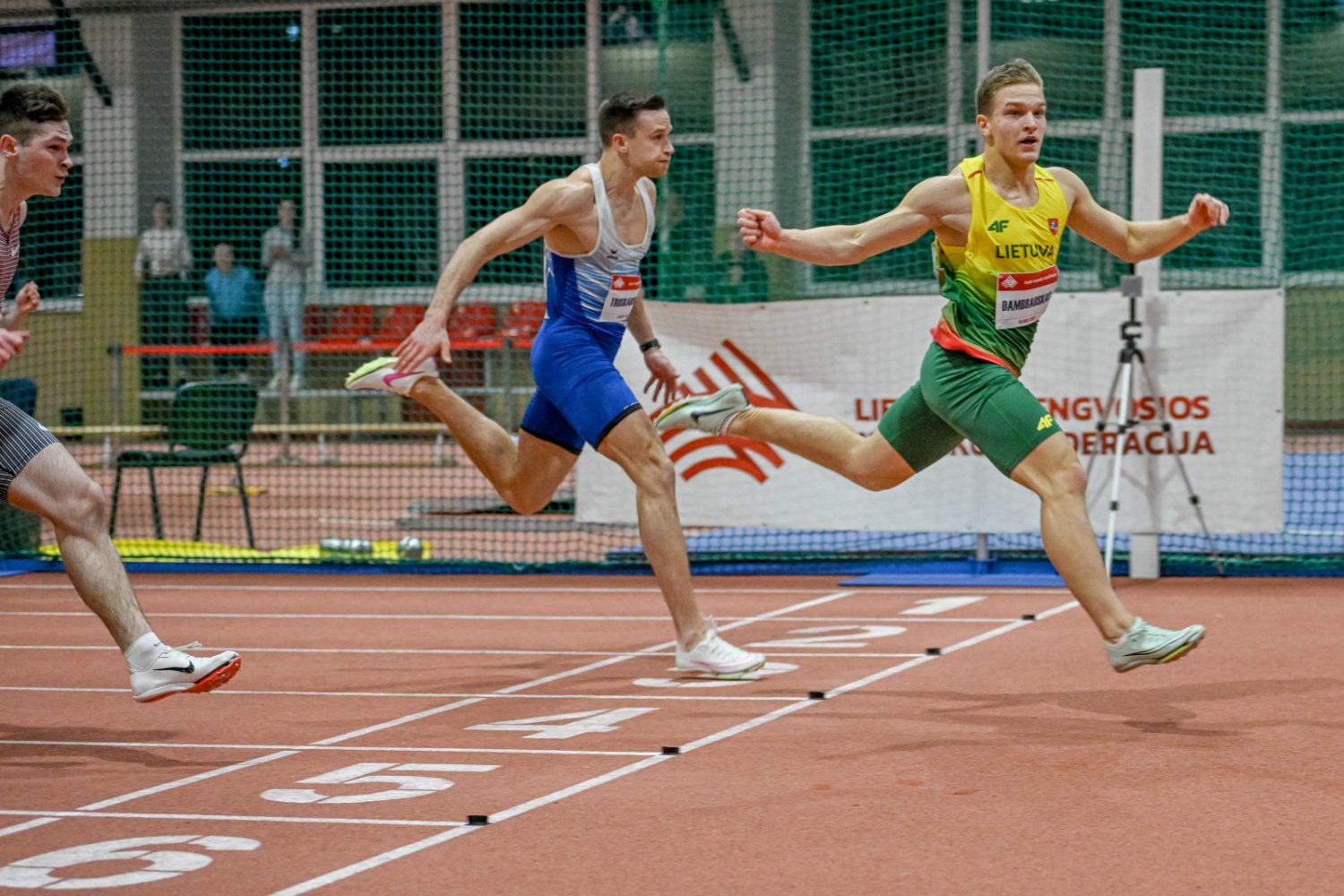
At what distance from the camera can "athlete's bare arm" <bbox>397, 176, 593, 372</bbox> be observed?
654 centimetres

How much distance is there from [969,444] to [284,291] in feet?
39.6

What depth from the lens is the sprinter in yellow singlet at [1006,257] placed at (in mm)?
6125

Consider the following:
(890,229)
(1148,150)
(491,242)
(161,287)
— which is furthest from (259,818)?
(161,287)

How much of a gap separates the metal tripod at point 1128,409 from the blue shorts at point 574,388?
3726mm

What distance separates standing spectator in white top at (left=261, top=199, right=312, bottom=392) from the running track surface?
11.2 metres

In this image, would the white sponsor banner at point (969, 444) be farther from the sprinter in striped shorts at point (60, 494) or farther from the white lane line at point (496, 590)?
the sprinter in striped shorts at point (60, 494)

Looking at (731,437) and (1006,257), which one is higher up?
(1006,257)

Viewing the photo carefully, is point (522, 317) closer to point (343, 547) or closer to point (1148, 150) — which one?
point (343, 547)

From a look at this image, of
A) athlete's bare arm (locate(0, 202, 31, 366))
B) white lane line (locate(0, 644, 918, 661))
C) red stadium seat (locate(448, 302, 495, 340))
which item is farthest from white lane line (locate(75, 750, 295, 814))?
red stadium seat (locate(448, 302, 495, 340))

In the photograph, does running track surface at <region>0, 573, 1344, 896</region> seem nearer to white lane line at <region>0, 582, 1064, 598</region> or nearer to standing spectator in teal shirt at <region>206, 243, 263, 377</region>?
white lane line at <region>0, 582, 1064, 598</region>

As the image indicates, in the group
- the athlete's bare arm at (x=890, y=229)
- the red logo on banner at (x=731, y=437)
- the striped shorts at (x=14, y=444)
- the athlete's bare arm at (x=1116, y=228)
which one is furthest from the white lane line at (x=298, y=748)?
the red logo on banner at (x=731, y=437)

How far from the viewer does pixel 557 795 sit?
5.18 metres

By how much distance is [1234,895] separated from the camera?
405 centimetres

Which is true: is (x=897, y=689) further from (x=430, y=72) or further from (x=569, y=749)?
(x=430, y=72)
